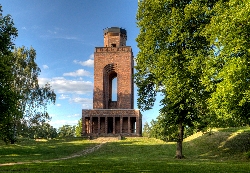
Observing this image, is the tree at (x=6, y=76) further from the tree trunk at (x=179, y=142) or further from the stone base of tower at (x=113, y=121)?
the stone base of tower at (x=113, y=121)

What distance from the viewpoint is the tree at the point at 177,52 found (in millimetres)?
21250

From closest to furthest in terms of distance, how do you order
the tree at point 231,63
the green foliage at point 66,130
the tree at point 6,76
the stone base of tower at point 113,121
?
the tree at point 231,63 < the tree at point 6,76 < the stone base of tower at point 113,121 < the green foliage at point 66,130

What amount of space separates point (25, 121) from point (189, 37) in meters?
30.8

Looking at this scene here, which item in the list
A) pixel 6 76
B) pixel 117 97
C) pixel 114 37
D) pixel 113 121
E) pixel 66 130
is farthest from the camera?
pixel 66 130

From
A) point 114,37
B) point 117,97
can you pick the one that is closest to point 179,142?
point 117,97

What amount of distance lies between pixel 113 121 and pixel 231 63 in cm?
4025

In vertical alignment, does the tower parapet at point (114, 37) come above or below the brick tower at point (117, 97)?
above

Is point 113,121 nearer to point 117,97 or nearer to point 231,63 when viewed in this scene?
point 117,97

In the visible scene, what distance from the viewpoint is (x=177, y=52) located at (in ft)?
76.1

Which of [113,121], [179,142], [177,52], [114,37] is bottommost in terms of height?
[179,142]

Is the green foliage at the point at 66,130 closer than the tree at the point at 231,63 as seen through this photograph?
No

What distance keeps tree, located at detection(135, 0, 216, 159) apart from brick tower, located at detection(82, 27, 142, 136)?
29504 mm

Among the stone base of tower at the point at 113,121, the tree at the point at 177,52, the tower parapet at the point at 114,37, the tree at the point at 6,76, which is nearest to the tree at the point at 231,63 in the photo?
the tree at the point at 177,52

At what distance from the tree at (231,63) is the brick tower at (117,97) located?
36.6m
